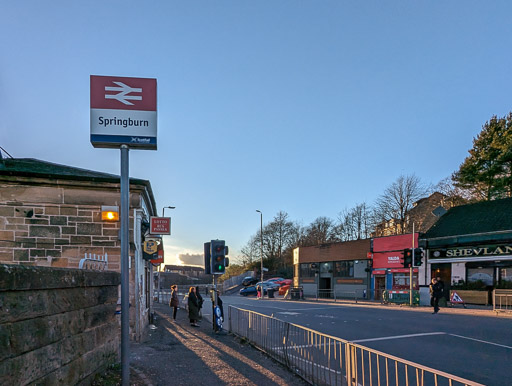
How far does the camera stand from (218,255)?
12906 mm

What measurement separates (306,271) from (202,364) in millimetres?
36833

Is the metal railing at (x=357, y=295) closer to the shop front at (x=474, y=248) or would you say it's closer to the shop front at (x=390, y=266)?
the shop front at (x=390, y=266)

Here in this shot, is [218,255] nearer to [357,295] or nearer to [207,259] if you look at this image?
[207,259]

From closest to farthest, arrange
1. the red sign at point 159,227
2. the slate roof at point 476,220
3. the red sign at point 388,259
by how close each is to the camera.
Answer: the red sign at point 159,227 → the slate roof at point 476,220 → the red sign at point 388,259

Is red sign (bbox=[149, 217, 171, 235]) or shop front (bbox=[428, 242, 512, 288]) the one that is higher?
red sign (bbox=[149, 217, 171, 235])

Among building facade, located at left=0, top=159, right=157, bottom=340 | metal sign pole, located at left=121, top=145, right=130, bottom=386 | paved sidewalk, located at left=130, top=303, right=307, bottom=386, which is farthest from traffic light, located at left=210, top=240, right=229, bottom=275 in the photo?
metal sign pole, located at left=121, top=145, right=130, bottom=386

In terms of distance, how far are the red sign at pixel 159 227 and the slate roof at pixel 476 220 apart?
66.5ft

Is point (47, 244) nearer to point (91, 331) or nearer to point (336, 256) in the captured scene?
point (91, 331)

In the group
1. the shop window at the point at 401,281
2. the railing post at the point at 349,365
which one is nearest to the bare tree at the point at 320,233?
the shop window at the point at 401,281

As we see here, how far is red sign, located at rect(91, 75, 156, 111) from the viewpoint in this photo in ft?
16.6

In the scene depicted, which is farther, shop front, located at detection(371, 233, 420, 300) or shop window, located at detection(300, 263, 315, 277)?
shop window, located at detection(300, 263, 315, 277)

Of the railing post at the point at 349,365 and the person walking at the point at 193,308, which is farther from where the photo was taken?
the person walking at the point at 193,308

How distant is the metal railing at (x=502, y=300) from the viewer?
61.3 ft

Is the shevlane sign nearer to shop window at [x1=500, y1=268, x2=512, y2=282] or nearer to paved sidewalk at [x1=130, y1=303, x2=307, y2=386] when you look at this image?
paved sidewalk at [x1=130, y1=303, x2=307, y2=386]
